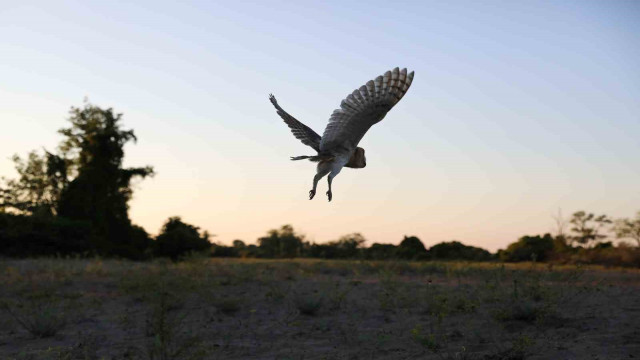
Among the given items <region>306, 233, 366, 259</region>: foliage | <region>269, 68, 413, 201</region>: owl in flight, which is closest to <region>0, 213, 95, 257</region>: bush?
<region>306, 233, 366, 259</region>: foliage

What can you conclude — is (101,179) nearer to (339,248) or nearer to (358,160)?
(339,248)

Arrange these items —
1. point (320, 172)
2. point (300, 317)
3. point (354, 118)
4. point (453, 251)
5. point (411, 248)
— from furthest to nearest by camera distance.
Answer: point (411, 248), point (453, 251), point (300, 317), point (354, 118), point (320, 172)

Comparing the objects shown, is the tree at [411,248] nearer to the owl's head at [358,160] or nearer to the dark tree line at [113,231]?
the dark tree line at [113,231]

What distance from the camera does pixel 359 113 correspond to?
6.44 metres

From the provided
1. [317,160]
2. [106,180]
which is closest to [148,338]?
[317,160]

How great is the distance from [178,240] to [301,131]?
18.1 meters

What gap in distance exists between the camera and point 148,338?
8.09 meters

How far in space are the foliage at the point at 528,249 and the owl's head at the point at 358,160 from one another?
1557 cm

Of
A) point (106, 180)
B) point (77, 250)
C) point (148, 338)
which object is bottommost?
point (148, 338)

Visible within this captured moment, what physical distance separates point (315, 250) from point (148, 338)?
1722 cm

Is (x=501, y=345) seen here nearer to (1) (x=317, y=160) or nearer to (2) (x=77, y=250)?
(1) (x=317, y=160)

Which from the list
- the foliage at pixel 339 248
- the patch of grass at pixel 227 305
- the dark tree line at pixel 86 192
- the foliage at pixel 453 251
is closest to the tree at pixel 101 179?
the dark tree line at pixel 86 192

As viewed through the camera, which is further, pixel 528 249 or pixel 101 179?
pixel 101 179

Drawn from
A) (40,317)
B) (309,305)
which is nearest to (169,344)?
(40,317)
